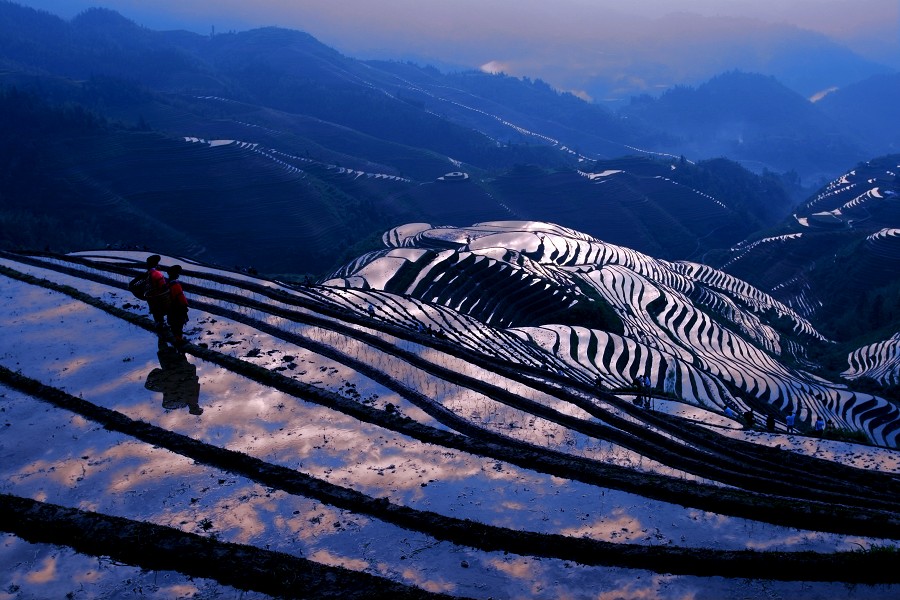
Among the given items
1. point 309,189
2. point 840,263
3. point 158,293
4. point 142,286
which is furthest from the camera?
point 309,189

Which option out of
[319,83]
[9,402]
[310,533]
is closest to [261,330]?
[9,402]

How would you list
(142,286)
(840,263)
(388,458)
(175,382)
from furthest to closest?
(840,263) → (142,286) → (175,382) → (388,458)

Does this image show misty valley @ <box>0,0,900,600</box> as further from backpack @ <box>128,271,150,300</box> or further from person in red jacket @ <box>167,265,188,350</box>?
backpack @ <box>128,271,150,300</box>

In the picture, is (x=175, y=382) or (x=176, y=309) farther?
(x=176, y=309)

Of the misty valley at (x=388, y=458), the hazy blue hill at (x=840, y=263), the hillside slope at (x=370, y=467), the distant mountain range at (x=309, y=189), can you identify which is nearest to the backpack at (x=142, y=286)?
the misty valley at (x=388, y=458)

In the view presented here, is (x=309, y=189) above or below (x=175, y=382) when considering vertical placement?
above

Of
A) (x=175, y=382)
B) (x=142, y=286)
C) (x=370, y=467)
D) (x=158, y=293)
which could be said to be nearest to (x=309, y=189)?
(x=158, y=293)

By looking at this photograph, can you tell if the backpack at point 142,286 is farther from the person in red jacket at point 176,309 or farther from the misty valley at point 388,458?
the misty valley at point 388,458

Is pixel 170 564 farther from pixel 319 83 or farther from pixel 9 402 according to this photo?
pixel 319 83

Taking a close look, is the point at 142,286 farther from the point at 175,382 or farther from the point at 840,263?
the point at 840,263
